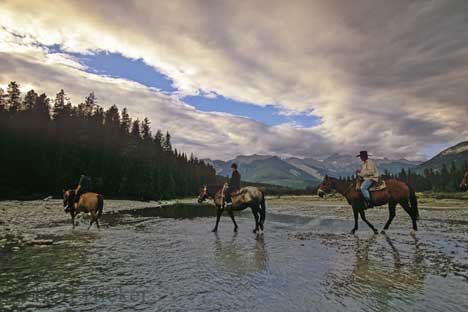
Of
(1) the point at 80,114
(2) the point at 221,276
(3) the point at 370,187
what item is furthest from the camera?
(1) the point at 80,114

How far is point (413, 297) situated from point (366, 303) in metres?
1.22

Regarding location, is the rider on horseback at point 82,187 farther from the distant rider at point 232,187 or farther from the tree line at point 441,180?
the tree line at point 441,180

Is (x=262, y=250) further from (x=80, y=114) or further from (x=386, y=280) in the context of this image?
(x=80, y=114)

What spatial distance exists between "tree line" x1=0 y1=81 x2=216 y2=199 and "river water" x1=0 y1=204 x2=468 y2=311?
56.3 m

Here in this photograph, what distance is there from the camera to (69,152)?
76.3m

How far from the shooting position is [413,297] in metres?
6.60

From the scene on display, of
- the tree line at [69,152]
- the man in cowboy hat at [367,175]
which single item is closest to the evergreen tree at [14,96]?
the tree line at [69,152]

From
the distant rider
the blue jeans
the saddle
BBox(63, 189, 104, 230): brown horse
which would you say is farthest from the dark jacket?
BBox(63, 189, 104, 230): brown horse

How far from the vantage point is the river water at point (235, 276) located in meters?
6.24

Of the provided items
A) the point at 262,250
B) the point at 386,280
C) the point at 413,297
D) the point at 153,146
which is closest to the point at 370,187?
the point at 262,250

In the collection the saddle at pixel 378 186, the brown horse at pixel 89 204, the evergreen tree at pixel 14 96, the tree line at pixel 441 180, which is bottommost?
the brown horse at pixel 89 204

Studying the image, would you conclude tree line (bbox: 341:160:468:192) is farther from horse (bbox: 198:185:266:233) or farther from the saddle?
horse (bbox: 198:185:266:233)

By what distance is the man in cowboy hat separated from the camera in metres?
18.1

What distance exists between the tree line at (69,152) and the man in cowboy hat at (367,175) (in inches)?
2344
